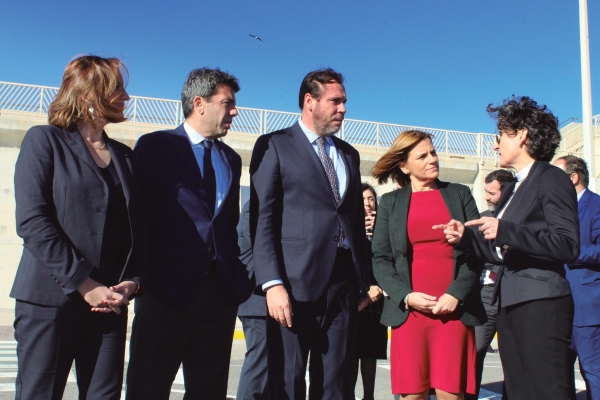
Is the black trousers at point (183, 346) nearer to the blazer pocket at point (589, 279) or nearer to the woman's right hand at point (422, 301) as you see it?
the woman's right hand at point (422, 301)

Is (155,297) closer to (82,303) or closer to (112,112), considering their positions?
(82,303)

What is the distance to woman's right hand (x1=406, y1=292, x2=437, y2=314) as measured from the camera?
362 centimetres

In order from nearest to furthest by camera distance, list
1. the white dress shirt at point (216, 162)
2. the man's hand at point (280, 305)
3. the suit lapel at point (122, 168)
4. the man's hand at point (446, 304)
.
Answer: the suit lapel at point (122, 168)
the man's hand at point (280, 305)
the white dress shirt at point (216, 162)
the man's hand at point (446, 304)

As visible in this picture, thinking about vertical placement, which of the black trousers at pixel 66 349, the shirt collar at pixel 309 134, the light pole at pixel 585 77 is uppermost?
the light pole at pixel 585 77

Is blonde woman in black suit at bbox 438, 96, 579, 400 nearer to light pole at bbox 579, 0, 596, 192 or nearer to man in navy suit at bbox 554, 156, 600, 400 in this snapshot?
man in navy suit at bbox 554, 156, 600, 400

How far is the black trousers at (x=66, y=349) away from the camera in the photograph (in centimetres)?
257

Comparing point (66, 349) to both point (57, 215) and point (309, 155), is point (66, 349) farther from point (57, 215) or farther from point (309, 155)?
point (309, 155)

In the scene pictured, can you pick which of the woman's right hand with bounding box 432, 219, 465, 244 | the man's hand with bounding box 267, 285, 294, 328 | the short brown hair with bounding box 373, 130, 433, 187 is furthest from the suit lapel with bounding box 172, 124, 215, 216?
the short brown hair with bounding box 373, 130, 433, 187

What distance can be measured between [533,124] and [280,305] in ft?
5.91

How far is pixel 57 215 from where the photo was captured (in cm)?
269

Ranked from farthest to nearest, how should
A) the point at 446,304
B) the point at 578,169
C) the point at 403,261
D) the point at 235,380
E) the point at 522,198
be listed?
the point at 235,380
the point at 578,169
the point at 403,261
the point at 446,304
the point at 522,198

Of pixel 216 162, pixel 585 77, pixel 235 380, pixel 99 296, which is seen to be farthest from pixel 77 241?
pixel 585 77

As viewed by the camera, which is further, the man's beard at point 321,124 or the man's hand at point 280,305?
the man's beard at point 321,124

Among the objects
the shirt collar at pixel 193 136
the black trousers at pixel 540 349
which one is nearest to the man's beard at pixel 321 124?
the shirt collar at pixel 193 136
